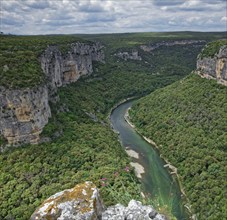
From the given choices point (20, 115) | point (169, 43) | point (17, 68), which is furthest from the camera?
point (169, 43)

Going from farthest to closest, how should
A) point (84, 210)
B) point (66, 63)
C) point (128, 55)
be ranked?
point (128, 55), point (66, 63), point (84, 210)

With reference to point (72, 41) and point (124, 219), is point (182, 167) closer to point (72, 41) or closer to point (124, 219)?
point (124, 219)

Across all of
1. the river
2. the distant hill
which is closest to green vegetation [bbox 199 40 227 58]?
the distant hill

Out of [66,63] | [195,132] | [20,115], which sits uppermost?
[66,63]

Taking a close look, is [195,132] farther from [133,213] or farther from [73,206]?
[73,206]

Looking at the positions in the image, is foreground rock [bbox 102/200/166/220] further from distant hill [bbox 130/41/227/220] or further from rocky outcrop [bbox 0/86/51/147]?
rocky outcrop [bbox 0/86/51/147]

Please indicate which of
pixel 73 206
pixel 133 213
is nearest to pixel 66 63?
pixel 73 206

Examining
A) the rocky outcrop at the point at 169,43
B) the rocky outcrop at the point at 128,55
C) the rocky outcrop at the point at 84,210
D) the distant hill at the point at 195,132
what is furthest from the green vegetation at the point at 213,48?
the rocky outcrop at the point at 169,43
